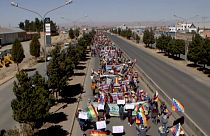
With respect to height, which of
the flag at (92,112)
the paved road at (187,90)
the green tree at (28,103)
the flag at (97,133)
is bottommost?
the paved road at (187,90)

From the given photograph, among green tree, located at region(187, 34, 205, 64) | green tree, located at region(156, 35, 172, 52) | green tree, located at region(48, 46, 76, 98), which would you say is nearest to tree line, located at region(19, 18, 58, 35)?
green tree, located at region(156, 35, 172, 52)

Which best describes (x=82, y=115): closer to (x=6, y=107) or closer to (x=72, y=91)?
(x=6, y=107)

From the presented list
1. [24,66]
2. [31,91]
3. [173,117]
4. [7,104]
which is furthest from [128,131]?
[24,66]

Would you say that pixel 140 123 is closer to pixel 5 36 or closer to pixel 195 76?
pixel 195 76

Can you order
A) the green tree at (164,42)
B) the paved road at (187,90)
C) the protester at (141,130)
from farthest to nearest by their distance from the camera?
the green tree at (164,42)
the paved road at (187,90)
the protester at (141,130)

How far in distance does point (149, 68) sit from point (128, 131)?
97.7 ft

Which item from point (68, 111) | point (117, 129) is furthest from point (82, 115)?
point (68, 111)

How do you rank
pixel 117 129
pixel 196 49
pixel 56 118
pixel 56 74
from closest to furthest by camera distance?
pixel 117 129 → pixel 56 118 → pixel 56 74 → pixel 196 49

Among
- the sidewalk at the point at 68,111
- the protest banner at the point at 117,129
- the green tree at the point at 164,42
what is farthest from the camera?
the green tree at the point at 164,42

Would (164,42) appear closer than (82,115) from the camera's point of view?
No

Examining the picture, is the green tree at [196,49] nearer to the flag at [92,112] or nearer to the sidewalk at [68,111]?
the sidewalk at [68,111]

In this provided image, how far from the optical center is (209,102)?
27016 millimetres

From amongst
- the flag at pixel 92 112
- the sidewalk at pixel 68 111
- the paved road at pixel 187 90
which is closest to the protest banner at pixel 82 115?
the flag at pixel 92 112

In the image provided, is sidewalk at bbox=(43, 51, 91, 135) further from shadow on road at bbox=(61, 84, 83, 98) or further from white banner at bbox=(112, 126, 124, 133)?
white banner at bbox=(112, 126, 124, 133)
